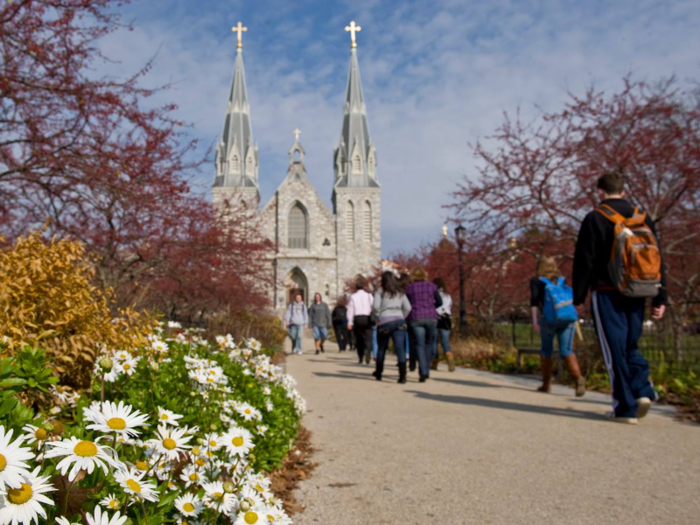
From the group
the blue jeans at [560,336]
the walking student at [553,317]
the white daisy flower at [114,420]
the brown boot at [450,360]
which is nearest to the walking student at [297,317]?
the brown boot at [450,360]

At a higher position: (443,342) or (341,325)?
(341,325)

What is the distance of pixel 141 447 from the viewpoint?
200cm

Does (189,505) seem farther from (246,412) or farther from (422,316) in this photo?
(422,316)

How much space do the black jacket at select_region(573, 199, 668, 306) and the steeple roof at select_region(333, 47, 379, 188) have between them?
43.0 meters

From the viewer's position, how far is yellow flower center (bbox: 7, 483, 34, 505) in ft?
3.45

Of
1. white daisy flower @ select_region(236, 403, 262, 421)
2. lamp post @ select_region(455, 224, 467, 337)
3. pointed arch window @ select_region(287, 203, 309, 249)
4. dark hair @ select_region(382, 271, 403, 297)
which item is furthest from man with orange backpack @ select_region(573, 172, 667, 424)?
pointed arch window @ select_region(287, 203, 309, 249)

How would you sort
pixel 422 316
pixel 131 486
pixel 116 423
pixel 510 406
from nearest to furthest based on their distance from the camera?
pixel 131 486 → pixel 116 423 → pixel 510 406 → pixel 422 316

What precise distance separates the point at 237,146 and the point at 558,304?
1774 inches

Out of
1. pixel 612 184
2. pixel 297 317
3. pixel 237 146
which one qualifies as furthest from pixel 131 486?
pixel 237 146

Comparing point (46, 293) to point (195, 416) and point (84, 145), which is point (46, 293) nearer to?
point (195, 416)

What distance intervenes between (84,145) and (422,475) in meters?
4.85

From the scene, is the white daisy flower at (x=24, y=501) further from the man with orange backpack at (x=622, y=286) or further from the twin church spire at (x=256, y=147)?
the twin church spire at (x=256, y=147)

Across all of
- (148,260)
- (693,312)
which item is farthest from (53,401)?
(693,312)

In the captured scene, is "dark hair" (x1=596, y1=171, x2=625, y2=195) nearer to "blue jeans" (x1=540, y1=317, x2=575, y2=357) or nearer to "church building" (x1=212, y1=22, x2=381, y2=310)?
"blue jeans" (x1=540, y1=317, x2=575, y2=357)
